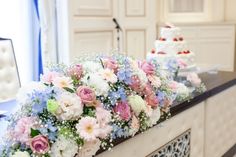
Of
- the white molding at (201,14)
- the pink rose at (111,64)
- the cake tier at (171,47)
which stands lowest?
the cake tier at (171,47)

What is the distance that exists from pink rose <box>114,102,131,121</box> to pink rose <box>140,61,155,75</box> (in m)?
0.28

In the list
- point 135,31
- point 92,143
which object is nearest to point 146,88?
point 92,143

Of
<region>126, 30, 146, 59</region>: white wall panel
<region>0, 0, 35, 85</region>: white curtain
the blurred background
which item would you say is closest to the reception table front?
the blurred background

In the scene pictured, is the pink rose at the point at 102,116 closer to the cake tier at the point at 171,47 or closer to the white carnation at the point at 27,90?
the white carnation at the point at 27,90

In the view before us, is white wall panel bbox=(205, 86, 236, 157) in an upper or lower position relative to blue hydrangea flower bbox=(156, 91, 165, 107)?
lower

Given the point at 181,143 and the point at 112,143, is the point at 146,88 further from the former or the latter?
the point at 181,143

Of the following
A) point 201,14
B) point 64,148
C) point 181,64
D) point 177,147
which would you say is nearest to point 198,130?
point 177,147

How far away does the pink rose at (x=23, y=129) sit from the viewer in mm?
1102

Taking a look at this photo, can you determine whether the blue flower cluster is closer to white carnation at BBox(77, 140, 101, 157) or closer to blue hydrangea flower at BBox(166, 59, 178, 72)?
white carnation at BBox(77, 140, 101, 157)

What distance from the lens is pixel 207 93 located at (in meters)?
2.23

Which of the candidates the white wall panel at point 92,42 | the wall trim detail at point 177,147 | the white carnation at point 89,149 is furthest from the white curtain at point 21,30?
the white carnation at point 89,149

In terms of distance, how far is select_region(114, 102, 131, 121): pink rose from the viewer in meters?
1.31

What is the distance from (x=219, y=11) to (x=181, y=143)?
3893 millimetres

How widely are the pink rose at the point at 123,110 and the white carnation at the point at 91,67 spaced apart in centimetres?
16
